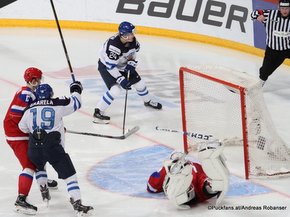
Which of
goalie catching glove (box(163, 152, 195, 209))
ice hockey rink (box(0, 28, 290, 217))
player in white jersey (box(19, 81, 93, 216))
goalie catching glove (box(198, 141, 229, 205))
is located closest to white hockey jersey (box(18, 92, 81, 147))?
player in white jersey (box(19, 81, 93, 216))

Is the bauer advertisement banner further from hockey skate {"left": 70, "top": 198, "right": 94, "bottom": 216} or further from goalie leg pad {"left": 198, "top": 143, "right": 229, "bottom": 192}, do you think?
hockey skate {"left": 70, "top": 198, "right": 94, "bottom": 216}

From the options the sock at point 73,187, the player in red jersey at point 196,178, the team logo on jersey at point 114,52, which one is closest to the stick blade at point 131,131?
the team logo on jersey at point 114,52

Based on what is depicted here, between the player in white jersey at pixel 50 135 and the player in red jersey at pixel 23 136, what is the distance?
10 cm

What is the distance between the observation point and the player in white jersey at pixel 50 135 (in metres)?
4.60

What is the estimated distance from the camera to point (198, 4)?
30.7 ft

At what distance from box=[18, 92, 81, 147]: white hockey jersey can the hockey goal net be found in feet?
2.98

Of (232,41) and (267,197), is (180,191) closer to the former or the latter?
(267,197)

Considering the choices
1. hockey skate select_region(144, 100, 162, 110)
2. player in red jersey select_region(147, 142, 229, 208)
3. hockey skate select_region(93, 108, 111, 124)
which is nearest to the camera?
player in red jersey select_region(147, 142, 229, 208)

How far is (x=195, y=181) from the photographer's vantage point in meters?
4.87

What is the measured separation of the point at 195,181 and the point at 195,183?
0.04 feet

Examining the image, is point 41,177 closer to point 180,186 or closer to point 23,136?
point 23,136

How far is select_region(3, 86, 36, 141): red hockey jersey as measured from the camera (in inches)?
188

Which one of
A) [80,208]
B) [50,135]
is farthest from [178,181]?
[50,135]

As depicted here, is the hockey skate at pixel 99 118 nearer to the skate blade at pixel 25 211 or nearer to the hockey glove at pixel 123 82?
the hockey glove at pixel 123 82
